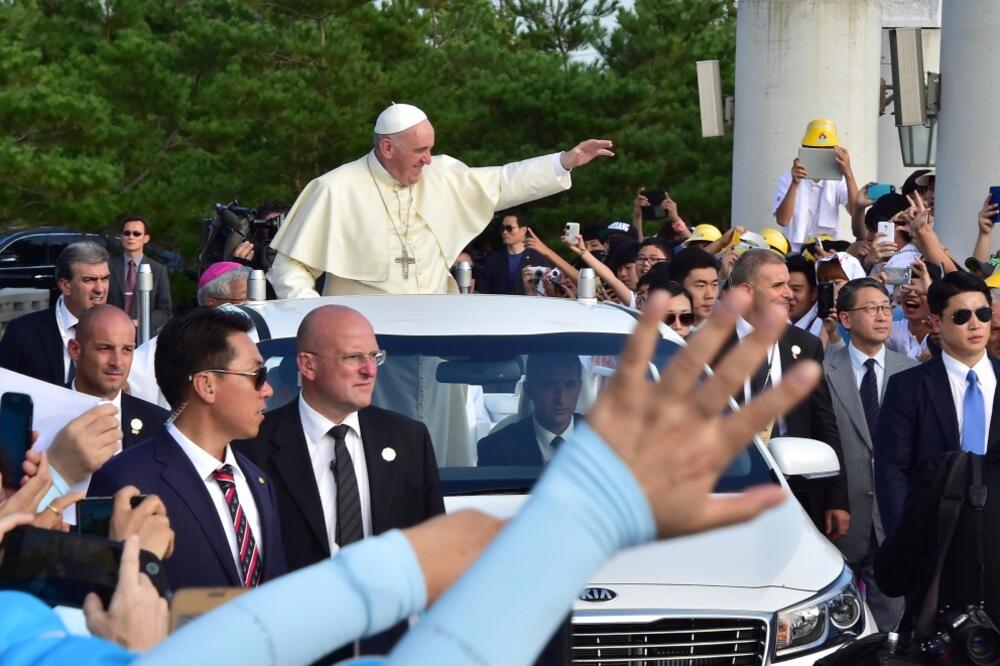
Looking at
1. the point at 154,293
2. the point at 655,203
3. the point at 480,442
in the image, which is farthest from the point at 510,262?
the point at 480,442

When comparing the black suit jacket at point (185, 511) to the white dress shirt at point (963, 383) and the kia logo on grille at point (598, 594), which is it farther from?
the white dress shirt at point (963, 383)

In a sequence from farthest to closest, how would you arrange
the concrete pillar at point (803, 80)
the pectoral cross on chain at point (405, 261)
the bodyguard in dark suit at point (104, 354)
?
1. the concrete pillar at point (803, 80)
2. the pectoral cross on chain at point (405, 261)
3. the bodyguard in dark suit at point (104, 354)

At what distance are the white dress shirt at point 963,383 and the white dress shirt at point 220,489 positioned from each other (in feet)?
11.6

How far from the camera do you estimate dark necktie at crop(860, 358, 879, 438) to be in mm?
8367

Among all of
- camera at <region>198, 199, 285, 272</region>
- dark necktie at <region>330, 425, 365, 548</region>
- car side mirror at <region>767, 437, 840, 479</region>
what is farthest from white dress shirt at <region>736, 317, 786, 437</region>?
camera at <region>198, 199, 285, 272</region>

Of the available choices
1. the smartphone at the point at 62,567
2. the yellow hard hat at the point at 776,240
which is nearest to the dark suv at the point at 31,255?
the yellow hard hat at the point at 776,240

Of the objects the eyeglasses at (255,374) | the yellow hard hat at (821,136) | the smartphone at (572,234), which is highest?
the yellow hard hat at (821,136)

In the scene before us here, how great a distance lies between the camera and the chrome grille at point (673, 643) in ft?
17.6

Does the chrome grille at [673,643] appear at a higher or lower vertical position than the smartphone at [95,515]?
lower

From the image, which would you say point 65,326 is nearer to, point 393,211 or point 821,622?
point 393,211

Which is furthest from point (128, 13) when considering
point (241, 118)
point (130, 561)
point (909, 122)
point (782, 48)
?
point (130, 561)

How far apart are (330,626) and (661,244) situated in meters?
9.82

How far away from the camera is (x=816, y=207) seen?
1395 centimetres

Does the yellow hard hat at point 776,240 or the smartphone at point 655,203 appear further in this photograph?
the smartphone at point 655,203
